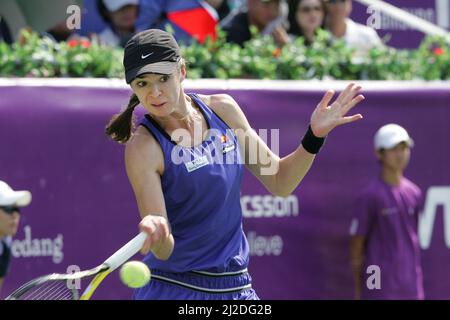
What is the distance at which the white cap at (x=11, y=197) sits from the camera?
19.5 feet

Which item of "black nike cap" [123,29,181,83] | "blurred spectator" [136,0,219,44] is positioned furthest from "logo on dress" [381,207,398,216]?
"black nike cap" [123,29,181,83]

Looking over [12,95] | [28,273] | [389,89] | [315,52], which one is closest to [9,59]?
[12,95]

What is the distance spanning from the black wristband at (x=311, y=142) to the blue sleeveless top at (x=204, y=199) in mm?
290

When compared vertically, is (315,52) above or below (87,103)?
above

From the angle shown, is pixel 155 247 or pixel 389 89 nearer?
pixel 155 247

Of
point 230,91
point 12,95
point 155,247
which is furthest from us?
point 230,91

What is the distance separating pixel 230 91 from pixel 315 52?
0.89 metres

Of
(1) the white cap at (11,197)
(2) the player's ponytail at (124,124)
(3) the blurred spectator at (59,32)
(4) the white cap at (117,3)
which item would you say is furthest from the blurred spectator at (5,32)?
(2) the player's ponytail at (124,124)

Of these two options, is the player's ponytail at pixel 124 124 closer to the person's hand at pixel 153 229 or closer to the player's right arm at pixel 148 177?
the player's right arm at pixel 148 177

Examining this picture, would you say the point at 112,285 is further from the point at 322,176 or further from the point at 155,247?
the point at 155,247

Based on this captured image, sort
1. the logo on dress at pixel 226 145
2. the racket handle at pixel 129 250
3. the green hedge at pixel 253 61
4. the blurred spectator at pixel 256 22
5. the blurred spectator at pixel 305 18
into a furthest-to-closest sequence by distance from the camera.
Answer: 1. the blurred spectator at pixel 305 18
2. the blurred spectator at pixel 256 22
3. the green hedge at pixel 253 61
4. the logo on dress at pixel 226 145
5. the racket handle at pixel 129 250

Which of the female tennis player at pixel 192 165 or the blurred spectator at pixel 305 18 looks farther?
the blurred spectator at pixel 305 18

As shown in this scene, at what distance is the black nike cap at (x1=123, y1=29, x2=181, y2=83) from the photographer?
400cm
